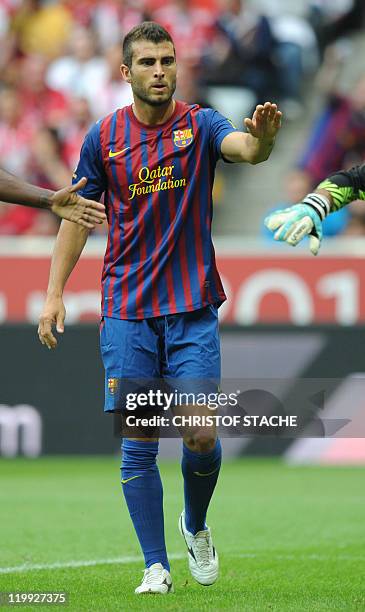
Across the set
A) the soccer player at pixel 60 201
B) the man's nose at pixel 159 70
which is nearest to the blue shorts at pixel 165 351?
the soccer player at pixel 60 201

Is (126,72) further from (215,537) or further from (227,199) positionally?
(227,199)

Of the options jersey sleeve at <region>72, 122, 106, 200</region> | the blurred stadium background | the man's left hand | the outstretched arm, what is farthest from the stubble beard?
the blurred stadium background

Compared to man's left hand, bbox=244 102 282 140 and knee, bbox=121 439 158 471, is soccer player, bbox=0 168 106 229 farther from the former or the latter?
knee, bbox=121 439 158 471

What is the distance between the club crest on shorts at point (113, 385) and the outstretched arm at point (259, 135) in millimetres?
1146

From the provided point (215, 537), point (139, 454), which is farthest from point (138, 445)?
point (215, 537)

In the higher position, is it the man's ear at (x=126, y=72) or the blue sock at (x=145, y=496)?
the man's ear at (x=126, y=72)

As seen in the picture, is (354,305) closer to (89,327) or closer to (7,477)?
(89,327)

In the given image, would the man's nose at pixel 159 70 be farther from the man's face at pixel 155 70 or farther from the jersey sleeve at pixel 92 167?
the jersey sleeve at pixel 92 167

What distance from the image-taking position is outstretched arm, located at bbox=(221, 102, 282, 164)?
5.32 meters

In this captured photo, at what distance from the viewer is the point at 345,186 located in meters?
5.77

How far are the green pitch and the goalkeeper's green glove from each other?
5.05 feet

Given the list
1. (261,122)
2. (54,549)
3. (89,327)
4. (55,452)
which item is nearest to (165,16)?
(89,327)

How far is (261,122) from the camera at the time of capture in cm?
535

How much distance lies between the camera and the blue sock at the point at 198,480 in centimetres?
584
